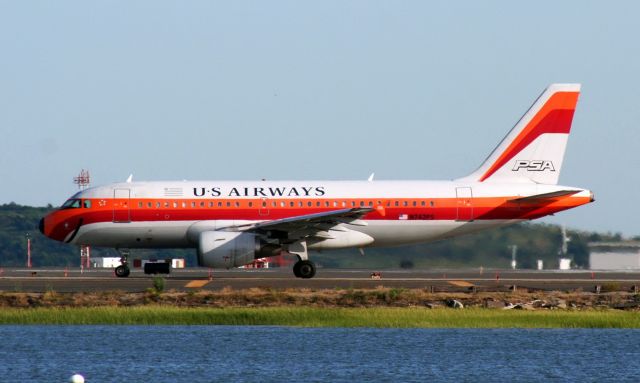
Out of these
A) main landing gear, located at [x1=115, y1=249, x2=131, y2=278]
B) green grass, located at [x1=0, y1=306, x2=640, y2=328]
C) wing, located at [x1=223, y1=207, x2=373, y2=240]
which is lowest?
green grass, located at [x1=0, y1=306, x2=640, y2=328]

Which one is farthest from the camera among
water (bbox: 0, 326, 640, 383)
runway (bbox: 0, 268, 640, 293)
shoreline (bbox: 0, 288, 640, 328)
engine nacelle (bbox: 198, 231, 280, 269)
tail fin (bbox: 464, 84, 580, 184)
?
tail fin (bbox: 464, 84, 580, 184)

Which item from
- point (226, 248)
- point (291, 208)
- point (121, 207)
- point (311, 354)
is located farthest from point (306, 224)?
point (311, 354)

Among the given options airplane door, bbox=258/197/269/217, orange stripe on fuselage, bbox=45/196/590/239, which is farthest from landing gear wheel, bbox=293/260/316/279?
airplane door, bbox=258/197/269/217

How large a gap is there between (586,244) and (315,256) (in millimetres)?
36922

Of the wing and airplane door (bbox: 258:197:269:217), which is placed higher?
airplane door (bbox: 258:197:269:217)

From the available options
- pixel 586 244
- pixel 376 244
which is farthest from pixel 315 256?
pixel 376 244

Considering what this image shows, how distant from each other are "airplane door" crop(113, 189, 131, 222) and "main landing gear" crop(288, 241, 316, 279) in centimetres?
739

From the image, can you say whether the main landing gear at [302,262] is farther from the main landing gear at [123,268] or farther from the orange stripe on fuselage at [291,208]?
the main landing gear at [123,268]

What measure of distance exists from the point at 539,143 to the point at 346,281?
38.6ft

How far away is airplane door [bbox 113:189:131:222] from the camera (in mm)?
55875

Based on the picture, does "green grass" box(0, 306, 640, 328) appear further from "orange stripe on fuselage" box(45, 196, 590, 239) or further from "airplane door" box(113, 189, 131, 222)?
"airplane door" box(113, 189, 131, 222)

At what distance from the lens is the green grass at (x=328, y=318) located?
40.4 m

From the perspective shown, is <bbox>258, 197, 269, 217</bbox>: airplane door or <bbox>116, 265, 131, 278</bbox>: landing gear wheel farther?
<bbox>116, 265, 131, 278</bbox>: landing gear wheel

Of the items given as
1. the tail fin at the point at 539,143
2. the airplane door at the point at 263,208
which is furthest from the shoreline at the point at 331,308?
the tail fin at the point at 539,143
